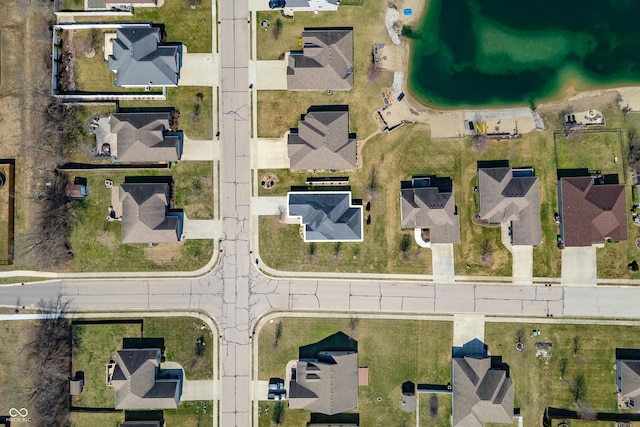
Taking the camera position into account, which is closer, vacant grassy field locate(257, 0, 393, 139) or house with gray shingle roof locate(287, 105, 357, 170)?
house with gray shingle roof locate(287, 105, 357, 170)

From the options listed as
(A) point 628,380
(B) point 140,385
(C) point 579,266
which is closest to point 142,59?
(B) point 140,385

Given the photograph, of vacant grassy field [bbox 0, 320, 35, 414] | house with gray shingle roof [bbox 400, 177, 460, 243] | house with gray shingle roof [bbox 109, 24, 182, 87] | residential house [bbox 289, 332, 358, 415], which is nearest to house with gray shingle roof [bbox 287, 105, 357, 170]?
house with gray shingle roof [bbox 400, 177, 460, 243]

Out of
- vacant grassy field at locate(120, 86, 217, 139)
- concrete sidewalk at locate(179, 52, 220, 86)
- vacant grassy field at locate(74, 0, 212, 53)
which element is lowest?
vacant grassy field at locate(120, 86, 217, 139)

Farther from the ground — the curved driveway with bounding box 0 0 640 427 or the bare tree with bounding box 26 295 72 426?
the curved driveway with bounding box 0 0 640 427

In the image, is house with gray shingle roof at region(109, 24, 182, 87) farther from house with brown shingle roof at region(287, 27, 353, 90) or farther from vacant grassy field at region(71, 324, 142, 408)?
vacant grassy field at region(71, 324, 142, 408)

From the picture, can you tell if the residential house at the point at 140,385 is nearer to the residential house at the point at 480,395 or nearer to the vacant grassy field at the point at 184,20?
the residential house at the point at 480,395

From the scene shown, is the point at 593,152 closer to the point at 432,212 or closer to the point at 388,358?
the point at 432,212

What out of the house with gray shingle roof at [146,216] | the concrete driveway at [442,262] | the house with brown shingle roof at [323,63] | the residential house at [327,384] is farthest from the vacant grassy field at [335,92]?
the residential house at [327,384]
